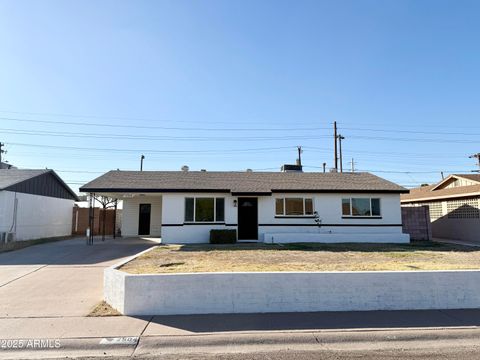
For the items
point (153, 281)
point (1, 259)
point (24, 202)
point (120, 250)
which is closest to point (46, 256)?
point (1, 259)

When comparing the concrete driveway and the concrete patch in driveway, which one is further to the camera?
the concrete driveway

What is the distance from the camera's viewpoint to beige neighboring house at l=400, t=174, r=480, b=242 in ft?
59.1

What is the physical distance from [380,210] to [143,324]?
15.5 meters

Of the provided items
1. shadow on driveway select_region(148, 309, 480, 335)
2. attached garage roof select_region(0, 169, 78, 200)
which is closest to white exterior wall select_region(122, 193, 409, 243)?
attached garage roof select_region(0, 169, 78, 200)

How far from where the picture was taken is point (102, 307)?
6746 mm

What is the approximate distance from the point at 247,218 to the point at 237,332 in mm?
12276

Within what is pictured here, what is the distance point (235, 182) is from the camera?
18750 mm

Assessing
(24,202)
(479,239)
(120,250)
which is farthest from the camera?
(24,202)

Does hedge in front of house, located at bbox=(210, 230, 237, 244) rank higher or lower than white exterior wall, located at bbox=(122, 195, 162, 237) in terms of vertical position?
lower

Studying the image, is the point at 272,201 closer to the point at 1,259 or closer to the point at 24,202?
the point at 1,259

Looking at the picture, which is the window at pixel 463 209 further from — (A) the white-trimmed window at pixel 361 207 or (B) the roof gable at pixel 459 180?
(A) the white-trimmed window at pixel 361 207

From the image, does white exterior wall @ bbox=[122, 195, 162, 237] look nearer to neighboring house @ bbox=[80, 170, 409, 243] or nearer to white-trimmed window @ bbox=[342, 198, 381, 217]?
neighboring house @ bbox=[80, 170, 409, 243]

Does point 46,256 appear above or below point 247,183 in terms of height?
below

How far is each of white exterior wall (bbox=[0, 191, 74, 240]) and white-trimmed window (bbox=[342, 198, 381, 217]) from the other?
17.9m
